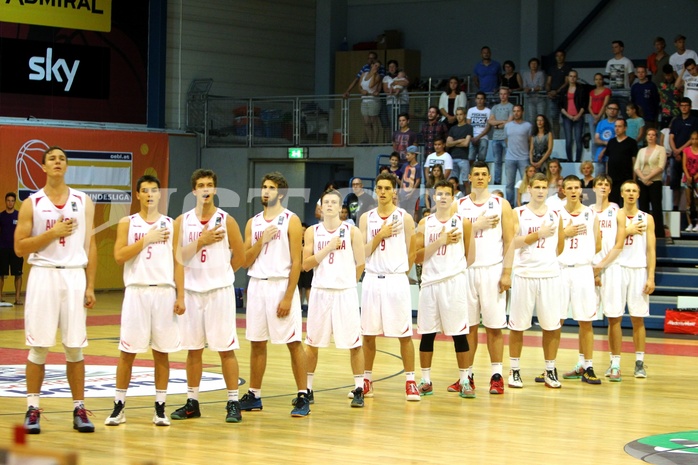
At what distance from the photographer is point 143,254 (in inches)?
331

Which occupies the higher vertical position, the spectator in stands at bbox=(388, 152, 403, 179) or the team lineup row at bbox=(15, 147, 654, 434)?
the spectator in stands at bbox=(388, 152, 403, 179)

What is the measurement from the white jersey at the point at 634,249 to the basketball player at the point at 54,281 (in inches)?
242

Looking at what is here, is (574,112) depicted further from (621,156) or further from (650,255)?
(650,255)

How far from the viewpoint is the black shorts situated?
19219 mm

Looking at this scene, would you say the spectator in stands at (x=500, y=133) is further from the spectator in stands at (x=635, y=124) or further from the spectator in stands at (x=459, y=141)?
the spectator in stands at (x=635, y=124)

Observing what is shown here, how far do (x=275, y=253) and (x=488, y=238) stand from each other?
2.40m

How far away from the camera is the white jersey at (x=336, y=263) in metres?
9.45

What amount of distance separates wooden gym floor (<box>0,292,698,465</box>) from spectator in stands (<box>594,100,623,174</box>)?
6195 mm

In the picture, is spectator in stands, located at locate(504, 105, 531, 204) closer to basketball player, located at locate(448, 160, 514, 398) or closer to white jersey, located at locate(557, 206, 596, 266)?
white jersey, located at locate(557, 206, 596, 266)

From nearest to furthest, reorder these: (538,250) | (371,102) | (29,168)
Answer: (538,250)
(29,168)
(371,102)

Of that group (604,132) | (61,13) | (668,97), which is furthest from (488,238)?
(61,13)

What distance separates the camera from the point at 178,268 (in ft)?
27.8

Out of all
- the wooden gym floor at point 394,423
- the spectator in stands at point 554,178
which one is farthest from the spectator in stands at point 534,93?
the wooden gym floor at point 394,423

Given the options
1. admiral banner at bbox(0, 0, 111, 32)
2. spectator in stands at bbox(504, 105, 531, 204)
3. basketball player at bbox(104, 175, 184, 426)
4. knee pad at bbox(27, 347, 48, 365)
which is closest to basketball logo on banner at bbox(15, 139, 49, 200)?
admiral banner at bbox(0, 0, 111, 32)
